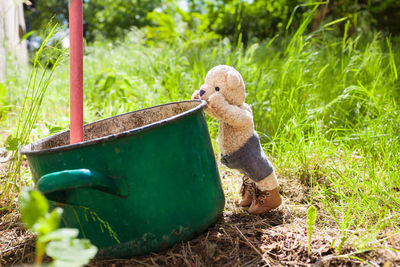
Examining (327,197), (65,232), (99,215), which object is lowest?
(327,197)

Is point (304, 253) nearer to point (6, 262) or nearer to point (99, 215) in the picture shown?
point (99, 215)

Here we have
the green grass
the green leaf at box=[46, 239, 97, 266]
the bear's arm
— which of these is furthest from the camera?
the green grass

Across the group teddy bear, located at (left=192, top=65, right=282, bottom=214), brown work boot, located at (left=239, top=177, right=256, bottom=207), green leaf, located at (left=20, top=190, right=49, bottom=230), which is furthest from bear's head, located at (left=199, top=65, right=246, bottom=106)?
green leaf, located at (left=20, top=190, right=49, bottom=230)

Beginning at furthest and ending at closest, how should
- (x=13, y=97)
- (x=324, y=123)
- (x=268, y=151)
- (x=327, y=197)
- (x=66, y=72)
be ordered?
(x=66, y=72), (x=13, y=97), (x=324, y=123), (x=268, y=151), (x=327, y=197)

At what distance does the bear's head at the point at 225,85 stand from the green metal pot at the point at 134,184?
155 millimetres

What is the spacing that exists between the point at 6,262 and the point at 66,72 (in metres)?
2.53

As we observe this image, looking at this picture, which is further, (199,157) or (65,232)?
(199,157)

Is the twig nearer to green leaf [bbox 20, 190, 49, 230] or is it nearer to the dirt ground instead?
the dirt ground

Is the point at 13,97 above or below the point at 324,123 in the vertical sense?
above

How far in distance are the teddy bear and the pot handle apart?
47cm

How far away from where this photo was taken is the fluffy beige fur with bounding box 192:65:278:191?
46.4 inches

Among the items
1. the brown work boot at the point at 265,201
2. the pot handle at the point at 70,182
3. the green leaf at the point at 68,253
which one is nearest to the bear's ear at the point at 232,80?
the brown work boot at the point at 265,201

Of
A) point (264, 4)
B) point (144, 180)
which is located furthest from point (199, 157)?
point (264, 4)

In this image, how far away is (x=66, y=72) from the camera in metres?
3.34
